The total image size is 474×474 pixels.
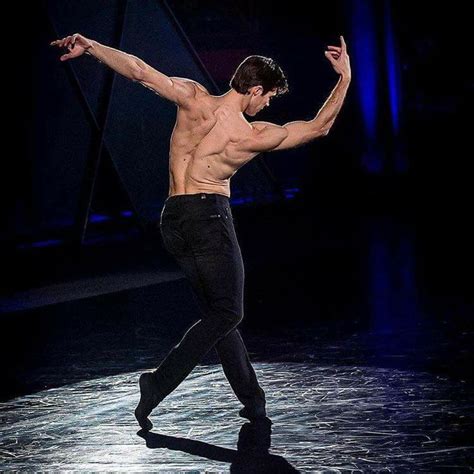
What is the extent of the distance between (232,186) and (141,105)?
1684 millimetres

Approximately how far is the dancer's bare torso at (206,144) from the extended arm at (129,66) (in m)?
0.10

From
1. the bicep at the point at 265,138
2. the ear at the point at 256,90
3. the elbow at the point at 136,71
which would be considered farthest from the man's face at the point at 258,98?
the elbow at the point at 136,71

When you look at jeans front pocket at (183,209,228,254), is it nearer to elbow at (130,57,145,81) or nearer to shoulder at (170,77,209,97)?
shoulder at (170,77,209,97)

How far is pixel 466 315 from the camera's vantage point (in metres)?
7.79

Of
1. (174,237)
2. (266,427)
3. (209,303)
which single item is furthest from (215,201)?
(266,427)

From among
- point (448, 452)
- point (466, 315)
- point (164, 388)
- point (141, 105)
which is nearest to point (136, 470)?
point (164, 388)

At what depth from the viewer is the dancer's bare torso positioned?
5227 millimetres

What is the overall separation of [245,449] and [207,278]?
0.84 metres

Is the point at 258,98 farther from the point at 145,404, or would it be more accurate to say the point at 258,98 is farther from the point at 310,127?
the point at 145,404

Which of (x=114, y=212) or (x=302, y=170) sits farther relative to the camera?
(x=302, y=170)

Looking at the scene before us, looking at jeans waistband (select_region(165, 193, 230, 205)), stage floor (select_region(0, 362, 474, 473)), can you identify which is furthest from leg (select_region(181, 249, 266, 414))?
jeans waistband (select_region(165, 193, 230, 205))

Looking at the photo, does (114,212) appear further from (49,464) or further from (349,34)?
Result: (49,464)

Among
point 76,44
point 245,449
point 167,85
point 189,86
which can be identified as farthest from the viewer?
point 189,86

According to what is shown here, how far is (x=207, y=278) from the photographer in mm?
5156
